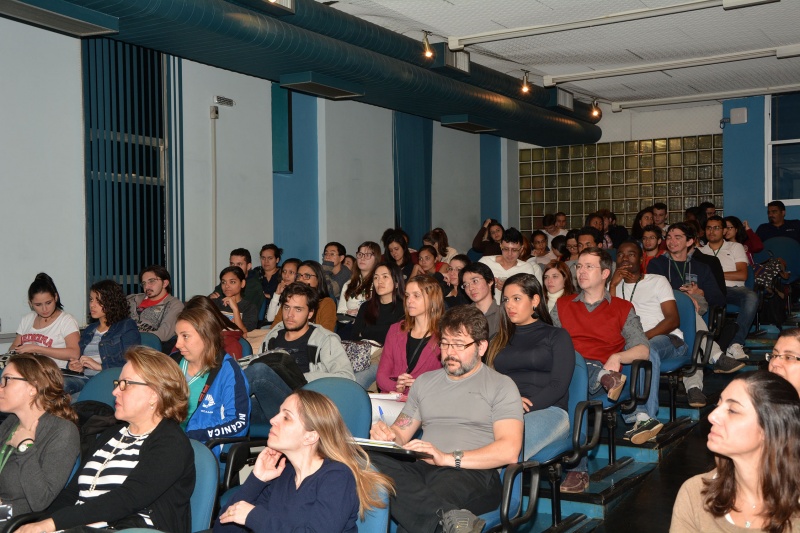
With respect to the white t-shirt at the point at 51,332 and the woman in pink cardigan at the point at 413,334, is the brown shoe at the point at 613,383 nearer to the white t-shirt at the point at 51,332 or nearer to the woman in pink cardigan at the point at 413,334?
the woman in pink cardigan at the point at 413,334

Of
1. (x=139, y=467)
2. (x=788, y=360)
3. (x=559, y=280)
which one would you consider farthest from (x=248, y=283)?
(x=788, y=360)

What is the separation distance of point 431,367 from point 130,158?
13.4 feet

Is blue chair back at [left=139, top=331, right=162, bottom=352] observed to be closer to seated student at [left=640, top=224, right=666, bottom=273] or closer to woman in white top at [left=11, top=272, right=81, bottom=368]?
woman in white top at [left=11, top=272, right=81, bottom=368]

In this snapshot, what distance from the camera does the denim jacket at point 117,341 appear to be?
16.3ft

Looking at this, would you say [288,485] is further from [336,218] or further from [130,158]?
[336,218]

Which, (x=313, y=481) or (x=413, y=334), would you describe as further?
(x=413, y=334)

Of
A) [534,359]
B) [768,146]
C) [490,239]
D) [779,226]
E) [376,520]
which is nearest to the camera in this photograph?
[376,520]

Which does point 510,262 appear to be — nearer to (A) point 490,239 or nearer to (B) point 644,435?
(B) point 644,435

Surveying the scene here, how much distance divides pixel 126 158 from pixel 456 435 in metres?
4.87

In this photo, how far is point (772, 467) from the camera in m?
1.95

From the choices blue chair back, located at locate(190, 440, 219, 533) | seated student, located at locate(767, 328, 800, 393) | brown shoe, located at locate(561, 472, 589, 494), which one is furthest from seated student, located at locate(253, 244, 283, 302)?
seated student, located at locate(767, 328, 800, 393)

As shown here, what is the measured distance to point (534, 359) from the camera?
3.90 metres

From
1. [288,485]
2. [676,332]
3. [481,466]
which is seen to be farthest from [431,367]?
[676,332]

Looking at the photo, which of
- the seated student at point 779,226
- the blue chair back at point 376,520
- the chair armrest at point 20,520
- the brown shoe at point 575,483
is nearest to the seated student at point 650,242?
the brown shoe at point 575,483
